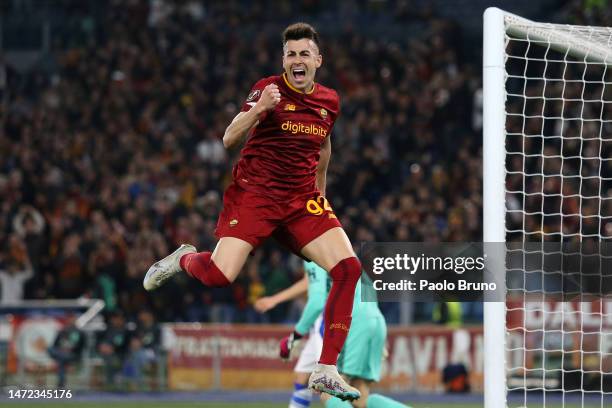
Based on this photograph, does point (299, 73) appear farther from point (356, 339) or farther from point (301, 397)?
point (301, 397)

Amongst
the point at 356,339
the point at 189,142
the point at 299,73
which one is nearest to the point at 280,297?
the point at 356,339

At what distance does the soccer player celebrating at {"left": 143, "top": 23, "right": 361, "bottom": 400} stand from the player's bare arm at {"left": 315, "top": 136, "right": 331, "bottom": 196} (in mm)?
197

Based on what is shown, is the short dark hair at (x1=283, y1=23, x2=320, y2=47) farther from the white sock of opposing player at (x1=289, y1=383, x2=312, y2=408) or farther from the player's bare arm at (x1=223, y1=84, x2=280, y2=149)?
the white sock of opposing player at (x1=289, y1=383, x2=312, y2=408)

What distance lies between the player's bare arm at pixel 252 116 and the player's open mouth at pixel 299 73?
298 millimetres

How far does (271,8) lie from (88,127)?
5.87 meters

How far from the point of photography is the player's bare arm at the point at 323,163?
323 inches

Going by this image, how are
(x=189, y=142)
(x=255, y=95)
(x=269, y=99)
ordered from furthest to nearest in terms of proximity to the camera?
(x=189, y=142)
(x=255, y=95)
(x=269, y=99)

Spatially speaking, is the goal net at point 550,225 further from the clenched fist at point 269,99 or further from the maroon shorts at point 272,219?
the clenched fist at point 269,99

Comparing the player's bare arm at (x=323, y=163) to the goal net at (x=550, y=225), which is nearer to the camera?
the goal net at (x=550, y=225)

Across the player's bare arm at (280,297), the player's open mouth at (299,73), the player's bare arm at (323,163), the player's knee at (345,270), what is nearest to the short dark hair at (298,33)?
the player's open mouth at (299,73)

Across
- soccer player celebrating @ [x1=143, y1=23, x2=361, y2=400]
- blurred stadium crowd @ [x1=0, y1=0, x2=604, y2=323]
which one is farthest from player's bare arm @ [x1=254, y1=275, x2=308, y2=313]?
blurred stadium crowd @ [x1=0, y1=0, x2=604, y2=323]

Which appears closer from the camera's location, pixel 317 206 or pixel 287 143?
pixel 287 143

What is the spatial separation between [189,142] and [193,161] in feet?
2.32

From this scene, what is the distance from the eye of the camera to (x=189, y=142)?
71.1 feet
